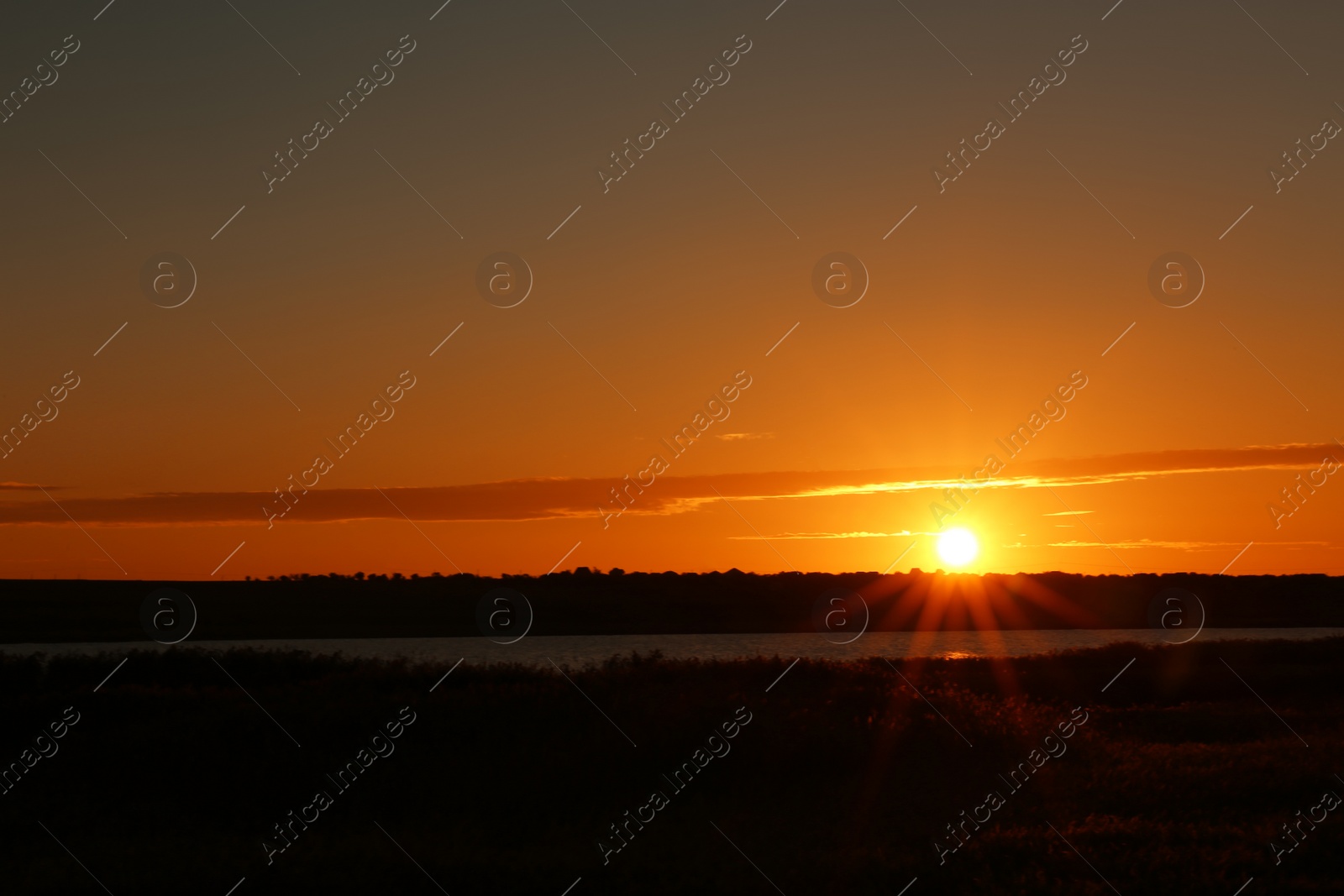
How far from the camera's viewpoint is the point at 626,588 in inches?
4323

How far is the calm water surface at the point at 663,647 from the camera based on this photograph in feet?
198

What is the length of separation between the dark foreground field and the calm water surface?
30139 mm

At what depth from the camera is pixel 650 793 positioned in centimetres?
1872

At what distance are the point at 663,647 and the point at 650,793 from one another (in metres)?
56.3

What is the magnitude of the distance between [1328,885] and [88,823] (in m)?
18.0

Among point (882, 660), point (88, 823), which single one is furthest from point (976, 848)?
point (882, 660)

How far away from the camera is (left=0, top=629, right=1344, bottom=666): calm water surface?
60.4 metres

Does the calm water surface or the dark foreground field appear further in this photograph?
Result: the calm water surface

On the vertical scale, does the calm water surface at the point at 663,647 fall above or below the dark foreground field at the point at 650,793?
above

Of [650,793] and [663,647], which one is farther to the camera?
[663,647]

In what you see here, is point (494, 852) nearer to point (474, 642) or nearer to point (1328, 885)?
point (1328, 885)

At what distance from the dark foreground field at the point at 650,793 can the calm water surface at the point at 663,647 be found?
3014cm

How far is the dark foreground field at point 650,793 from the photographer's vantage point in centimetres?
1323

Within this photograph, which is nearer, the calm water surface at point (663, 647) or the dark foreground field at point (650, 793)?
the dark foreground field at point (650, 793)
